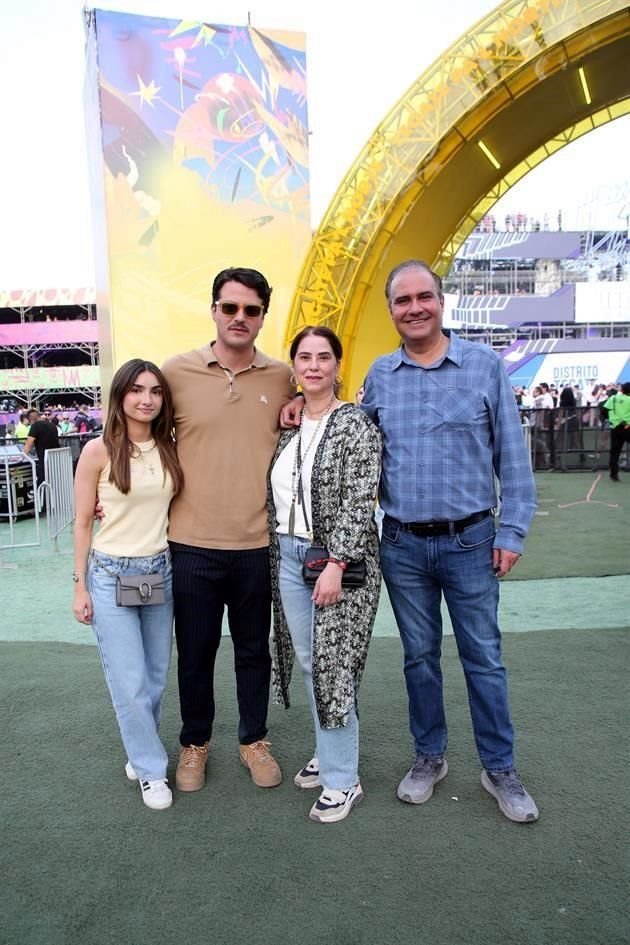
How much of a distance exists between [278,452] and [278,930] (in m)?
1.49

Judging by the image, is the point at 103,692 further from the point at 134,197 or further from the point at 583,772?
the point at 134,197

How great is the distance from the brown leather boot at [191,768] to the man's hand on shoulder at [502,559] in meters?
1.37

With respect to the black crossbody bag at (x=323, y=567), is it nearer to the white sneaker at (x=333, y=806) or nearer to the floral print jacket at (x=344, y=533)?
the floral print jacket at (x=344, y=533)

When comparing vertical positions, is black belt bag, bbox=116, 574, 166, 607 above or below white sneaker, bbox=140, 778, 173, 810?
above

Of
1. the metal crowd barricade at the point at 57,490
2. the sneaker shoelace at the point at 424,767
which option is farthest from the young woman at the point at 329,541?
the metal crowd barricade at the point at 57,490

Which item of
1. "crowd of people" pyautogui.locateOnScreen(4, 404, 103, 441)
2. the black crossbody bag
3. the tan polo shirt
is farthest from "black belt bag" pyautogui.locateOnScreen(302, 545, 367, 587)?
"crowd of people" pyautogui.locateOnScreen(4, 404, 103, 441)

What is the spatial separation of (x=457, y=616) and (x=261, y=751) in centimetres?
98

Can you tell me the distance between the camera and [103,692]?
366 cm

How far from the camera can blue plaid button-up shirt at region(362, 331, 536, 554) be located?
7.91ft

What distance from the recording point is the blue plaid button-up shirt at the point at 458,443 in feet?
7.91

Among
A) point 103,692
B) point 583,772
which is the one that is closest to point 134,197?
point 103,692

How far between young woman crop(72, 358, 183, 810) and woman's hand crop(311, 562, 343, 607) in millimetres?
631

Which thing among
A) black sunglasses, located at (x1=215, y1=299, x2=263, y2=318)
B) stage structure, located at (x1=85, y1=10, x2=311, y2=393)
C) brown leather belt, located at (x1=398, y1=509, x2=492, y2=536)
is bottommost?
brown leather belt, located at (x1=398, y1=509, x2=492, y2=536)

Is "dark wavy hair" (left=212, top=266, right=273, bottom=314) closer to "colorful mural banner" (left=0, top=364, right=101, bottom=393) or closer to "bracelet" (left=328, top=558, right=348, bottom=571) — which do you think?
"bracelet" (left=328, top=558, right=348, bottom=571)
